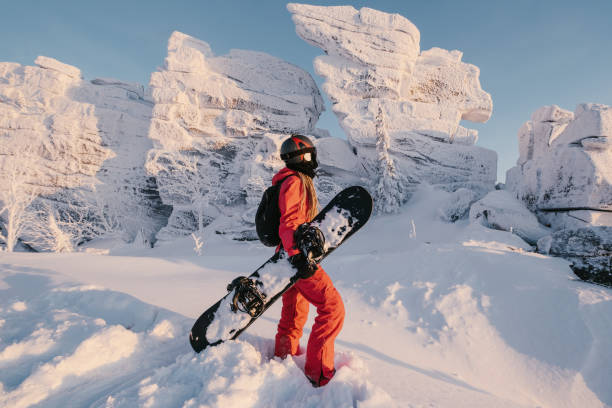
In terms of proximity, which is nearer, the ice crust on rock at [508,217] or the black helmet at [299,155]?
the black helmet at [299,155]

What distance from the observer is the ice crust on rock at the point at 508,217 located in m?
10.4

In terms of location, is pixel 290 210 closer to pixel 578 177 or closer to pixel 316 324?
pixel 316 324

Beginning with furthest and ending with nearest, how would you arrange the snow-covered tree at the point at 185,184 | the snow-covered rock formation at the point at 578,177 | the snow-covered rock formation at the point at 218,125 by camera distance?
the snow-covered tree at the point at 185,184 → the snow-covered rock formation at the point at 218,125 → the snow-covered rock formation at the point at 578,177

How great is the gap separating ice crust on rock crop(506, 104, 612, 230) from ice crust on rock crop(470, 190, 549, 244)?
2.22 ft

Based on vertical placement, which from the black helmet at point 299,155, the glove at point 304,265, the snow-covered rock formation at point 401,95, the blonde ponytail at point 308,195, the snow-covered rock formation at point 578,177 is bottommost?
the glove at point 304,265

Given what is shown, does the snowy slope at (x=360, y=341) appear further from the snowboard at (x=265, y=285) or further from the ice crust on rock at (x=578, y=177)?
the ice crust on rock at (x=578, y=177)

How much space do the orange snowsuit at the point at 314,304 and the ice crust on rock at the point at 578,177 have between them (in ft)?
41.7

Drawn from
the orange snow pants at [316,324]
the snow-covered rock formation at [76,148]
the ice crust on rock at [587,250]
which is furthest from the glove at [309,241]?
the snow-covered rock formation at [76,148]

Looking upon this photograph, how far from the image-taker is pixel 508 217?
36.0ft

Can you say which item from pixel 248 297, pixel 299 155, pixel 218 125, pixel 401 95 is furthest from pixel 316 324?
pixel 401 95

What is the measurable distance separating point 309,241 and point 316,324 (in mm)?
611

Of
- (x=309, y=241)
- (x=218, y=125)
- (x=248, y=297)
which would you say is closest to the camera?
(x=309, y=241)

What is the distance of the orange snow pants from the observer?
1669mm

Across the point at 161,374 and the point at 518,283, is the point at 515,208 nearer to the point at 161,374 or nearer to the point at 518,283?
the point at 518,283
